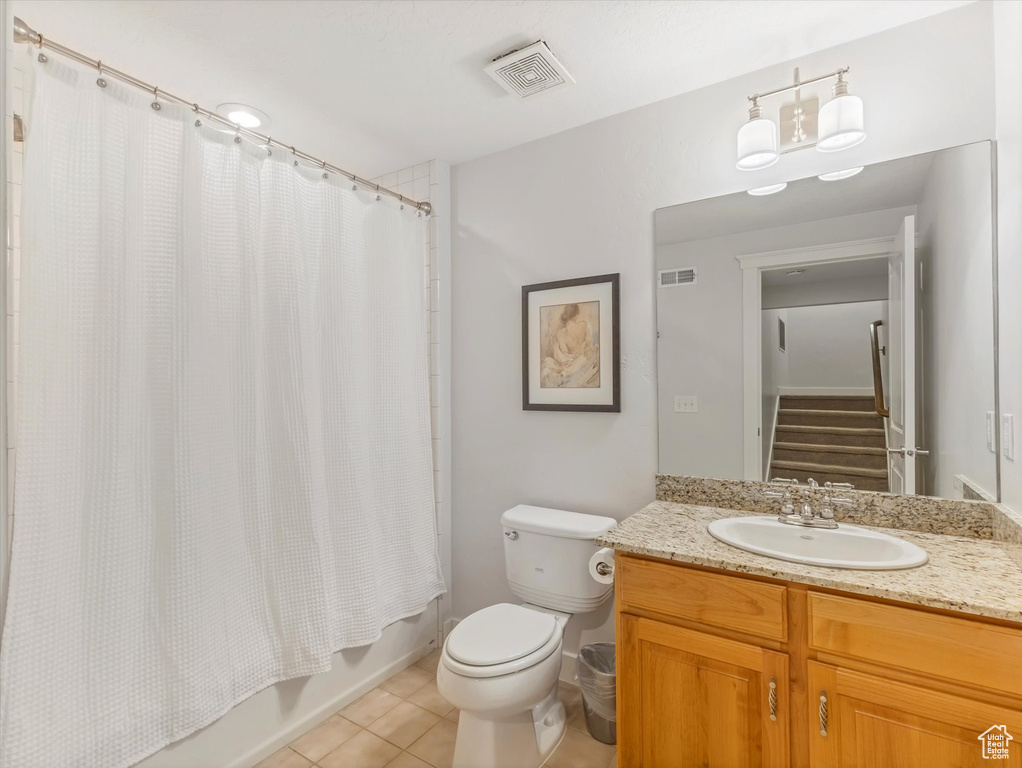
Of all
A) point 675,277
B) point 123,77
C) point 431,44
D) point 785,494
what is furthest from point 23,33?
point 785,494

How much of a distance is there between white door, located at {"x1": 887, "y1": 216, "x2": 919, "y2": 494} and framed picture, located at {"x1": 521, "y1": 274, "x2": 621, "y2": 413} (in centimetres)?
88

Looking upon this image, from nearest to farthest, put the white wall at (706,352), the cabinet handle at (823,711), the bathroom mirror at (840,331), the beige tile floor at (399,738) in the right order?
the cabinet handle at (823,711) < the bathroom mirror at (840,331) < the beige tile floor at (399,738) < the white wall at (706,352)

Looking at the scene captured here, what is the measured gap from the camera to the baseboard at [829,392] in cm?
161

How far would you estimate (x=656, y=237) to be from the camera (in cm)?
195

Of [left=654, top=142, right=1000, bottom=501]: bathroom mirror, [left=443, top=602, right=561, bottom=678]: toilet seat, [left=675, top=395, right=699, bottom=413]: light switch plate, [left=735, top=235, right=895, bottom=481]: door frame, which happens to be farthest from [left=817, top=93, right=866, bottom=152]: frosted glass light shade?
[left=443, top=602, right=561, bottom=678]: toilet seat

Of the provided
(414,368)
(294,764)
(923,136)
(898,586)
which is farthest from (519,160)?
(294,764)

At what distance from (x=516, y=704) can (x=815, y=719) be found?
31.4 inches

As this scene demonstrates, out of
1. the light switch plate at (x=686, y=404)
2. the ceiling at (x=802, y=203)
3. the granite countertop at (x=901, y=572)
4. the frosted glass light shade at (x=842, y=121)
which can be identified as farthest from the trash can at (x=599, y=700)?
the frosted glass light shade at (x=842, y=121)

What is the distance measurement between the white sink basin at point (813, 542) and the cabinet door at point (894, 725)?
0.88 ft

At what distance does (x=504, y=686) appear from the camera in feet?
4.92

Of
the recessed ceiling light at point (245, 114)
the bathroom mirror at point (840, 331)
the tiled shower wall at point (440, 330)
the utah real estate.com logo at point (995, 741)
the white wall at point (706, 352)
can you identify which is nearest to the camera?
the utah real estate.com logo at point (995, 741)

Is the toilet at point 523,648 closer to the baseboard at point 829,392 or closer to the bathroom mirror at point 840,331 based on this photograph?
the bathroom mirror at point 840,331

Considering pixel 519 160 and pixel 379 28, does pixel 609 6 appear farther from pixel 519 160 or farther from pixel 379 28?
pixel 519 160

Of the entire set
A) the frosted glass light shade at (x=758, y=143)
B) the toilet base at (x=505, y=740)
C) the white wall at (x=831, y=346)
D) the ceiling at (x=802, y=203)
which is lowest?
the toilet base at (x=505, y=740)
